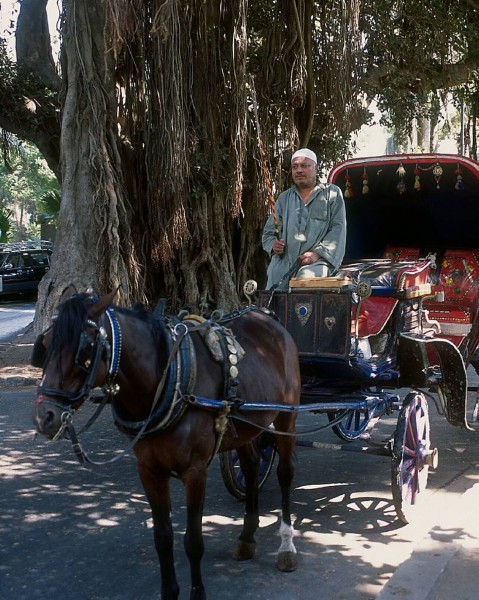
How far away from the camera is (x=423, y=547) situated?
4242 mm

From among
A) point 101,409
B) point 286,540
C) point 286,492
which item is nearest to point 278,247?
point 286,492

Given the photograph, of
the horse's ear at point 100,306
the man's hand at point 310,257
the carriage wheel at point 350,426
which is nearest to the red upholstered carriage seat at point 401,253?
the carriage wheel at point 350,426

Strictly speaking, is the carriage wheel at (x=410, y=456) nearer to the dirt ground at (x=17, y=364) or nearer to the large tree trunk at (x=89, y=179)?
the large tree trunk at (x=89, y=179)

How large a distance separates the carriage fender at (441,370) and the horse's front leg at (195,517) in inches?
93.4

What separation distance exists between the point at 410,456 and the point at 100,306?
277 centimetres

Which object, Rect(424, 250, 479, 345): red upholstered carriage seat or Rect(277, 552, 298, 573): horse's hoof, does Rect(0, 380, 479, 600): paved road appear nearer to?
Rect(277, 552, 298, 573): horse's hoof

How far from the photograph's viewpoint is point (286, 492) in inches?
173

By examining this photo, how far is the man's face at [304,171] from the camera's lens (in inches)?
206

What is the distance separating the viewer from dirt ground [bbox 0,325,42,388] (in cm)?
982

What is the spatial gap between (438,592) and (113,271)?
712 cm

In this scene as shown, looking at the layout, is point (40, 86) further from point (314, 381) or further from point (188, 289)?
point (314, 381)

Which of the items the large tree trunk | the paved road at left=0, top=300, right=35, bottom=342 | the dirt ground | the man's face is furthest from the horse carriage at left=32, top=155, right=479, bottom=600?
the paved road at left=0, top=300, right=35, bottom=342

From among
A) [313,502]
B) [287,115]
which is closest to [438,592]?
[313,502]

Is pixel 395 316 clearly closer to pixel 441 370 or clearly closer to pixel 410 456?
pixel 441 370
